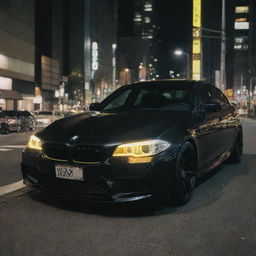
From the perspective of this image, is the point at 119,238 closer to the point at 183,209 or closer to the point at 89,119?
the point at 183,209

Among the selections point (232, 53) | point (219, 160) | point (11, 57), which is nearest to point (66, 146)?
point (219, 160)

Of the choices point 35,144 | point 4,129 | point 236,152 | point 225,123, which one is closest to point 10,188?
point 35,144

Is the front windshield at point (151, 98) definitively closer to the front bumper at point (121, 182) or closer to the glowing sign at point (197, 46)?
the front bumper at point (121, 182)

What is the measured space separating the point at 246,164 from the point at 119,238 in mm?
4909

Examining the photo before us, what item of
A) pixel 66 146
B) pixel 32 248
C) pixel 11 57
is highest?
pixel 11 57

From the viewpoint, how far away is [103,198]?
410 cm

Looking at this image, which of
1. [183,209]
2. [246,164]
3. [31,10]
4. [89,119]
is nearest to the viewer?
[183,209]

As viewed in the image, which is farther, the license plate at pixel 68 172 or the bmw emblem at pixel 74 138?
the bmw emblem at pixel 74 138

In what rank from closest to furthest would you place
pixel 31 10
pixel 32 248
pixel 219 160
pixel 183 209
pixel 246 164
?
1. pixel 32 248
2. pixel 183 209
3. pixel 219 160
4. pixel 246 164
5. pixel 31 10

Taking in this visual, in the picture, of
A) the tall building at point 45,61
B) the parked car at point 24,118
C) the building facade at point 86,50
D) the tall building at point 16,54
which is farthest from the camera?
the building facade at point 86,50

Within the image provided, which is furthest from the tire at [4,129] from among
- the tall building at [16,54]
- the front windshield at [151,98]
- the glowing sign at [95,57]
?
the glowing sign at [95,57]

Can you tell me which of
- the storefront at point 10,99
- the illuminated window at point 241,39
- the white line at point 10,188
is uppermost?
the illuminated window at point 241,39

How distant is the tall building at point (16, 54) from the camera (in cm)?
5019

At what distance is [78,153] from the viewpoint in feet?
13.7
